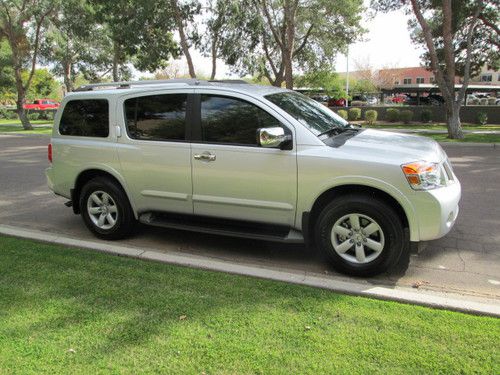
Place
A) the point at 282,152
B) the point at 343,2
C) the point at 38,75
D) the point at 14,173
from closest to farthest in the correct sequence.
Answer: the point at 282,152 < the point at 14,173 < the point at 343,2 < the point at 38,75

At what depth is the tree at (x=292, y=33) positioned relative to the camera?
912 inches

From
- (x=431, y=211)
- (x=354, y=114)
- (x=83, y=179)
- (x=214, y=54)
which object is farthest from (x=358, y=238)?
(x=354, y=114)

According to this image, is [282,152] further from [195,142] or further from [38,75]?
[38,75]

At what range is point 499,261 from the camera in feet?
15.6

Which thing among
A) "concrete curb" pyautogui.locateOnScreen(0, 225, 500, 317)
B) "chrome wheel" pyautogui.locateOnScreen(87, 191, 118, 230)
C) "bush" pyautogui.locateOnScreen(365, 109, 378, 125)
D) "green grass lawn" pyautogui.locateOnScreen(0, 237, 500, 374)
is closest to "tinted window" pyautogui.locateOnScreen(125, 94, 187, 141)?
"chrome wheel" pyautogui.locateOnScreen(87, 191, 118, 230)

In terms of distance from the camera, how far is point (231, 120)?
479 cm

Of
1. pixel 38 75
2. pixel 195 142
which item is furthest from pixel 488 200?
pixel 38 75

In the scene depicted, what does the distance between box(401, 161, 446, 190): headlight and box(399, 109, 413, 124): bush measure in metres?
24.8

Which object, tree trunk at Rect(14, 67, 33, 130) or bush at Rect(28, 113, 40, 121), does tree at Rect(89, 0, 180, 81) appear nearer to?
tree trunk at Rect(14, 67, 33, 130)

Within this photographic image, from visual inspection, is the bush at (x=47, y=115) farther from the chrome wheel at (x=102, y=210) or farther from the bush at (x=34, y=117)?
the chrome wheel at (x=102, y=210)

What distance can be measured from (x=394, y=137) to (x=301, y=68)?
2908cm

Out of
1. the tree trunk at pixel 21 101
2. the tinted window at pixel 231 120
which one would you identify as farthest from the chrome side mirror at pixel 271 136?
the tree trunk at pixel 21 101

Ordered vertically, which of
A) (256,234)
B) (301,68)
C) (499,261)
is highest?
(301,68)

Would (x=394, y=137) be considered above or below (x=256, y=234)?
above
